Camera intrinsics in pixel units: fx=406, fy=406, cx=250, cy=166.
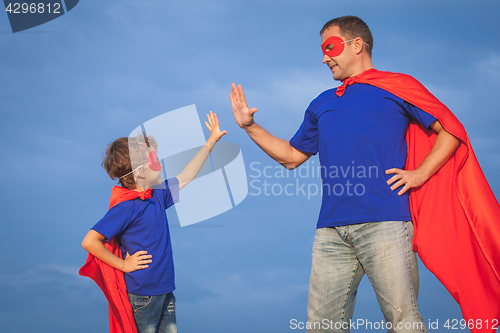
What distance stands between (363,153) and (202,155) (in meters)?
1.87

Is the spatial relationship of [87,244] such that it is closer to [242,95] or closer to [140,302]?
[140,302]

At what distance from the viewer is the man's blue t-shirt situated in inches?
106

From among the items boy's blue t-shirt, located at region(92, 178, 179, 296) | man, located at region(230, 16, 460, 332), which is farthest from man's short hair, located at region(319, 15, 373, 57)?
boy's blue t-shirt, located at region(92, 178, 179, 296)

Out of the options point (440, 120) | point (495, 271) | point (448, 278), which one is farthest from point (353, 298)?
point (440, 120)

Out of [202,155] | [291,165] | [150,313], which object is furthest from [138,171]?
[291,165]

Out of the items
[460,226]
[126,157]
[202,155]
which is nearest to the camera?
[460,226]

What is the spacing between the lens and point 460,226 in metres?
2.79

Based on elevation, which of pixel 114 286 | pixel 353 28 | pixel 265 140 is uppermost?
pixel 353 28

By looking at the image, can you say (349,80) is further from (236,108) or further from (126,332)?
(126,332)

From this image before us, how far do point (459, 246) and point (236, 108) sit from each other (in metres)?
1.96

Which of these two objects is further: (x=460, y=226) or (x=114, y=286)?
(x=114, y=286)

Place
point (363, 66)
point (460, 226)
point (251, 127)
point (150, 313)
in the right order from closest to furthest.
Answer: point (460, 226) < point (363, 66) < point (251, 127) < point (150, 313)

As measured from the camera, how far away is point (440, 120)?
275 cm

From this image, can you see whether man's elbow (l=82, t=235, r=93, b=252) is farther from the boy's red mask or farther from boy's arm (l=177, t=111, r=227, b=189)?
boy's arm (l=177, t=111, r=227, b=189)
